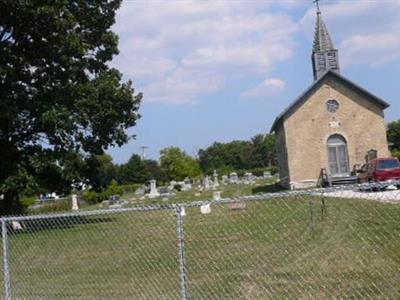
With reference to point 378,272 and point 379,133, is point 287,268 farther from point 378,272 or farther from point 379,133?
point 379,133

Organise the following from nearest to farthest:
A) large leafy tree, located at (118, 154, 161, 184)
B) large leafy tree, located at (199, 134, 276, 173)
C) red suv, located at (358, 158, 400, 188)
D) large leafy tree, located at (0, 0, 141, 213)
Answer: large leafy tree, located at (0, 0, 141, 213) < red suv, located at (358, 158, 400, 188) < large leafy tree, located at (118, 154, 161, 184) < large leafy tree, located at (199, 134, 276, 173)

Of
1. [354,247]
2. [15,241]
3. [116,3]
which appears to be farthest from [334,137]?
[354,247]

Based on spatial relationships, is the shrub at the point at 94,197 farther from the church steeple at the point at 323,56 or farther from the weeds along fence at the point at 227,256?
the weeds along fence at the point at 227,256

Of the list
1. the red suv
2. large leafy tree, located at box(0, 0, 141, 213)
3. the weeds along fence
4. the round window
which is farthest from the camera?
the round window

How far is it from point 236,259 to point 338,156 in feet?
105

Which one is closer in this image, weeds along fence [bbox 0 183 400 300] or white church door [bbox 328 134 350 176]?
weeds along fence [bbox 0 183 400 300]

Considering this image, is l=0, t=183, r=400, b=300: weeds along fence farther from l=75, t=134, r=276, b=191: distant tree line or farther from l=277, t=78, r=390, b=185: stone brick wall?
l=75, t=134, r=276, b=191: distant tree line

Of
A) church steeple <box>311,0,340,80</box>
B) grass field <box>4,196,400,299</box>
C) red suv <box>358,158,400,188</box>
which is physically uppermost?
church steeple <box>311,0,340,80</box>

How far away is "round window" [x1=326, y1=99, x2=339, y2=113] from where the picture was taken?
42406 mm

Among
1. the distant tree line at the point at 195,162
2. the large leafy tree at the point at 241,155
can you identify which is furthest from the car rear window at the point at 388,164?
the large leafy tree at the point at 241,155

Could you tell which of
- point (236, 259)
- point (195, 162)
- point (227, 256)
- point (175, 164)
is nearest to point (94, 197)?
point (175, 164)

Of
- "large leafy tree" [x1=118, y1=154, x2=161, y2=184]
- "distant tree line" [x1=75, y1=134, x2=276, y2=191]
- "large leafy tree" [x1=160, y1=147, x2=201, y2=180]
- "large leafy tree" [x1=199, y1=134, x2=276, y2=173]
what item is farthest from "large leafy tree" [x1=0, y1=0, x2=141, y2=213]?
"large leafy tree" [x1=199, y1=134, x2=276, y2=173]

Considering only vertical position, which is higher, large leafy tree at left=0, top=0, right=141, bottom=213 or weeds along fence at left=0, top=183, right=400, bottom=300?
large leafy tree at left=0, top=0, right=141, bottom=213

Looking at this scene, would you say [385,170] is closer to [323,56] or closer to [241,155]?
[323,56]
